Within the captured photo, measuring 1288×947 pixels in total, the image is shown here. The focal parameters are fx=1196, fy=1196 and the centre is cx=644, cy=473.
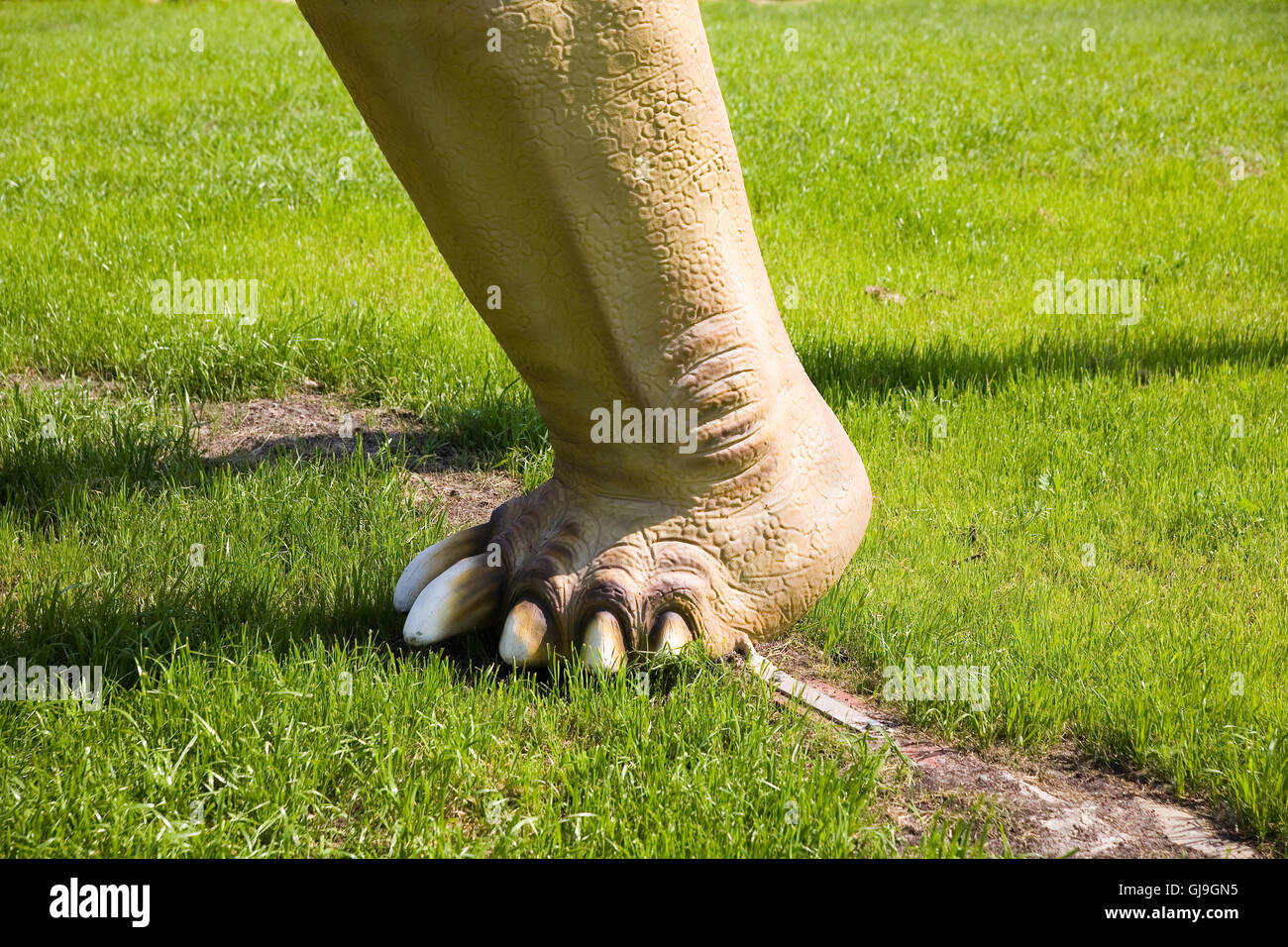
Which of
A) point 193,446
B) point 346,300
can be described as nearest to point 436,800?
point 193,446

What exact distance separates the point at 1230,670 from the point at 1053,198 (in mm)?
5108

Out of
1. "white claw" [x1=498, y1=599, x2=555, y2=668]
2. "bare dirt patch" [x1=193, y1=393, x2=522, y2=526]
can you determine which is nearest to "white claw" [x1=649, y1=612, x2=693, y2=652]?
"white claw" [x1=498, y1=599, x2=555, y2=668]

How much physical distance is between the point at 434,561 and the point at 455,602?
0.17 metres

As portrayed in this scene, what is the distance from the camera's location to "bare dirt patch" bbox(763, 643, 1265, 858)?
2000 millimetres

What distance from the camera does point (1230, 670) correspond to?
2469 mm

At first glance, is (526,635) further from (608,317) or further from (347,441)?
(347,441)

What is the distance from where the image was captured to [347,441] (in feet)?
Result: 12.7

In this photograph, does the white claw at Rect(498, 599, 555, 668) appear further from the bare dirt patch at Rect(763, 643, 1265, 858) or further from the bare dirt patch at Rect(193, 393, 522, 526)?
the bare dirt patch at Rect(193, 393, 522, 526)

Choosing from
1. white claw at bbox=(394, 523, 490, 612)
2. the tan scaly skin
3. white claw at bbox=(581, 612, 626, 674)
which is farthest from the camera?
white claw at bbox=(394, 523, 490, 612)

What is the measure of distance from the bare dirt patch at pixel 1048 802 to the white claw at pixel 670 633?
0.95ft

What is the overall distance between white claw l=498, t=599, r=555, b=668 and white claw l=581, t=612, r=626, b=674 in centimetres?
9

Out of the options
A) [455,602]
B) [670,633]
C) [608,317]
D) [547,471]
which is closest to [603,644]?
[670,633]

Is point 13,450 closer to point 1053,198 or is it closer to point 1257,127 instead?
point 1053,198

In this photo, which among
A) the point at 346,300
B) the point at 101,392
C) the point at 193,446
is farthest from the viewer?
the point at 346,300
